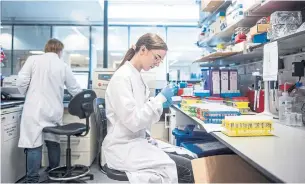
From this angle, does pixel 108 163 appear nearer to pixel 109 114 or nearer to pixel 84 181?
pixel 109 114

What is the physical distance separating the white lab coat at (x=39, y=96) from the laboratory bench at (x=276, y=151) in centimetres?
170

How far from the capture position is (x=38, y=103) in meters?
2.41

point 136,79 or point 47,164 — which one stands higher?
point 136,79

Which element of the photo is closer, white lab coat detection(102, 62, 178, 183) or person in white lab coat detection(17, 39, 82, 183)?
white lab coat detection(102, 62, 178, 183)

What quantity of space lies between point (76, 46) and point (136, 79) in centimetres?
555

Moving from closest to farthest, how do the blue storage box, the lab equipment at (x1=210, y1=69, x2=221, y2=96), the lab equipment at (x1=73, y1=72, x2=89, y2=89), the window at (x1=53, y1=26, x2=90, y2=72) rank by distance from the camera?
the blue storage box < the lab equipment at (x1=210, y1=69, x2=221, y2=96) < the lab equipment at (x1=73, y1=72, x2=89, y2=89) < the window at (x1=53, y1=26, x2=90, y2=72)

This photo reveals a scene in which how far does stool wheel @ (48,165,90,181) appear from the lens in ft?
7.93

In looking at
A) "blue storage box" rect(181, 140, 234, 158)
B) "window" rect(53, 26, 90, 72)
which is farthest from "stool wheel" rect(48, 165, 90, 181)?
"window" rect(53, 26, 90, 72)

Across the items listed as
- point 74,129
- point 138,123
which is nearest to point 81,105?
point 74,129

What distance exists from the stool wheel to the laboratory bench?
1.64 meters

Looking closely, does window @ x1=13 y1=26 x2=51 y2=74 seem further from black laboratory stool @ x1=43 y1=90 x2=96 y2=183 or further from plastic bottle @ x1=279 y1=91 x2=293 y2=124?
plastic bottle @ x1=279 y1=91 x2=293 y2=124

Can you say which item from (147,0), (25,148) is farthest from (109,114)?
(147,0)

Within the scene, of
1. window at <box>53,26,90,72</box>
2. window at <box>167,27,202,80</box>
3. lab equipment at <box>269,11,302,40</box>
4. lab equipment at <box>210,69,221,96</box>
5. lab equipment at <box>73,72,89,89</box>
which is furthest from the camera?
window at <box>53,26,90,72</box>

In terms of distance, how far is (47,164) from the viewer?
114 inches
